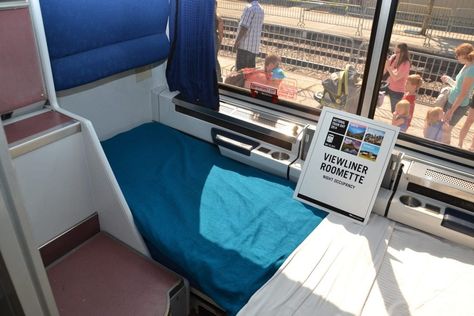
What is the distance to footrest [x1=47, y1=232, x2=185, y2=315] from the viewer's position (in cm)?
151

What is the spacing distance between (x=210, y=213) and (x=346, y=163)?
657 millimetres

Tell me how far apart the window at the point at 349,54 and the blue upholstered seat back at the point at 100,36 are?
47 cm

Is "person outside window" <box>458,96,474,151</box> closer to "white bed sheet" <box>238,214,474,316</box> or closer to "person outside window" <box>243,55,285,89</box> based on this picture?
"white bed sheet" <box>238,214,474,316</box>

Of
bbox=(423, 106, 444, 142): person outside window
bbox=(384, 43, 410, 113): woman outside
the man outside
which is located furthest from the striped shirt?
bbox=(423, 106, 444, 142): person outside window

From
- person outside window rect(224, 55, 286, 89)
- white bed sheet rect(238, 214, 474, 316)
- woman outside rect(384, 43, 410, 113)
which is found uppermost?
woman outside rect(384, 43, 410, 113)

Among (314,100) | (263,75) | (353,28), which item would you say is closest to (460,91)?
(353,28)

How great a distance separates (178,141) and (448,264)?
1.49 meters

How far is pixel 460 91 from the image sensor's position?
199cm

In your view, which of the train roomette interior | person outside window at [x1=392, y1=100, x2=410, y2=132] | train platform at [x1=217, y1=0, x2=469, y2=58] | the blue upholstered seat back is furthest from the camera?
person outside window at [x1=392, y1=100, x2=410, y2=132]

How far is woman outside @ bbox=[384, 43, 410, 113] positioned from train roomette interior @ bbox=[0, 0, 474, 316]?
0.05m

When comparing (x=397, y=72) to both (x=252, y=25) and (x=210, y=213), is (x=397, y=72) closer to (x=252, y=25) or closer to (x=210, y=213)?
(x=252, y=25)

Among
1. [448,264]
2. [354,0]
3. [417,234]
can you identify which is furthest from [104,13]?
[448,264]

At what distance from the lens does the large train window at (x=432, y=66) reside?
71.6 inches

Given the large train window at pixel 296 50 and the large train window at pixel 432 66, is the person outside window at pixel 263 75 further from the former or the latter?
the large train window at pixel 432 66
